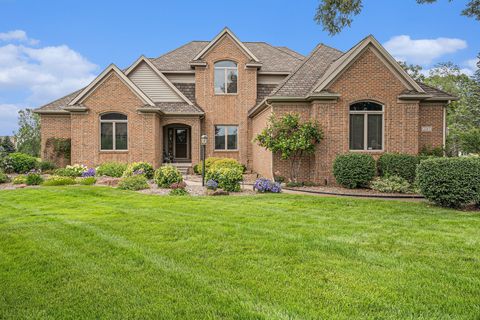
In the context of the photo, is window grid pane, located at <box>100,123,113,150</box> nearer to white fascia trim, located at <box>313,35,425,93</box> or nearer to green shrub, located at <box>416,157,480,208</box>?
white fascia trim, located at <box>313,35,425,93</box>

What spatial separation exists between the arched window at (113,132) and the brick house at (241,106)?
55 millimetres

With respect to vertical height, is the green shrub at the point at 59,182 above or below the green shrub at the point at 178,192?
above

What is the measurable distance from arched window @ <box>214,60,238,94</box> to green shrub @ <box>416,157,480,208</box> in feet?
45.9

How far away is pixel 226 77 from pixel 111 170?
29.8 feet

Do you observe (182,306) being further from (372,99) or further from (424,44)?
(424,44)

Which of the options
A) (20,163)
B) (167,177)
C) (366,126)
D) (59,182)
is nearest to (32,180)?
(59,182)

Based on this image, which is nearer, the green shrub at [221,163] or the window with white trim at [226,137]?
the green shrub at [221,163]

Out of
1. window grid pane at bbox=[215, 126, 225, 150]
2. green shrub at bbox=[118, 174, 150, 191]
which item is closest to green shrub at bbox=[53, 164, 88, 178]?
green shrub at bbox=[118, 174, 150, 191]

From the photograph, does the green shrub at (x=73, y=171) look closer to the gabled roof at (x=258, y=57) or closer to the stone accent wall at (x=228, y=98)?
the stone accent wall at (x=228, y=98)

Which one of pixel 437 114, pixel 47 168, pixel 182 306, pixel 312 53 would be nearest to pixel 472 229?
pixel 182 306

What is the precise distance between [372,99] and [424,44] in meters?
25.6

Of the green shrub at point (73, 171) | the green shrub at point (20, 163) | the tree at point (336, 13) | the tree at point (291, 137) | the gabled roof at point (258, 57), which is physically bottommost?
the green shrub at point (73, 171)

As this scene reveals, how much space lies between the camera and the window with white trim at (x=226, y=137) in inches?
837

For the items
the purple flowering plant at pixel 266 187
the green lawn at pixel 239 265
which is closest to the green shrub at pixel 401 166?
the purple flowering plant at pixel 266 187
